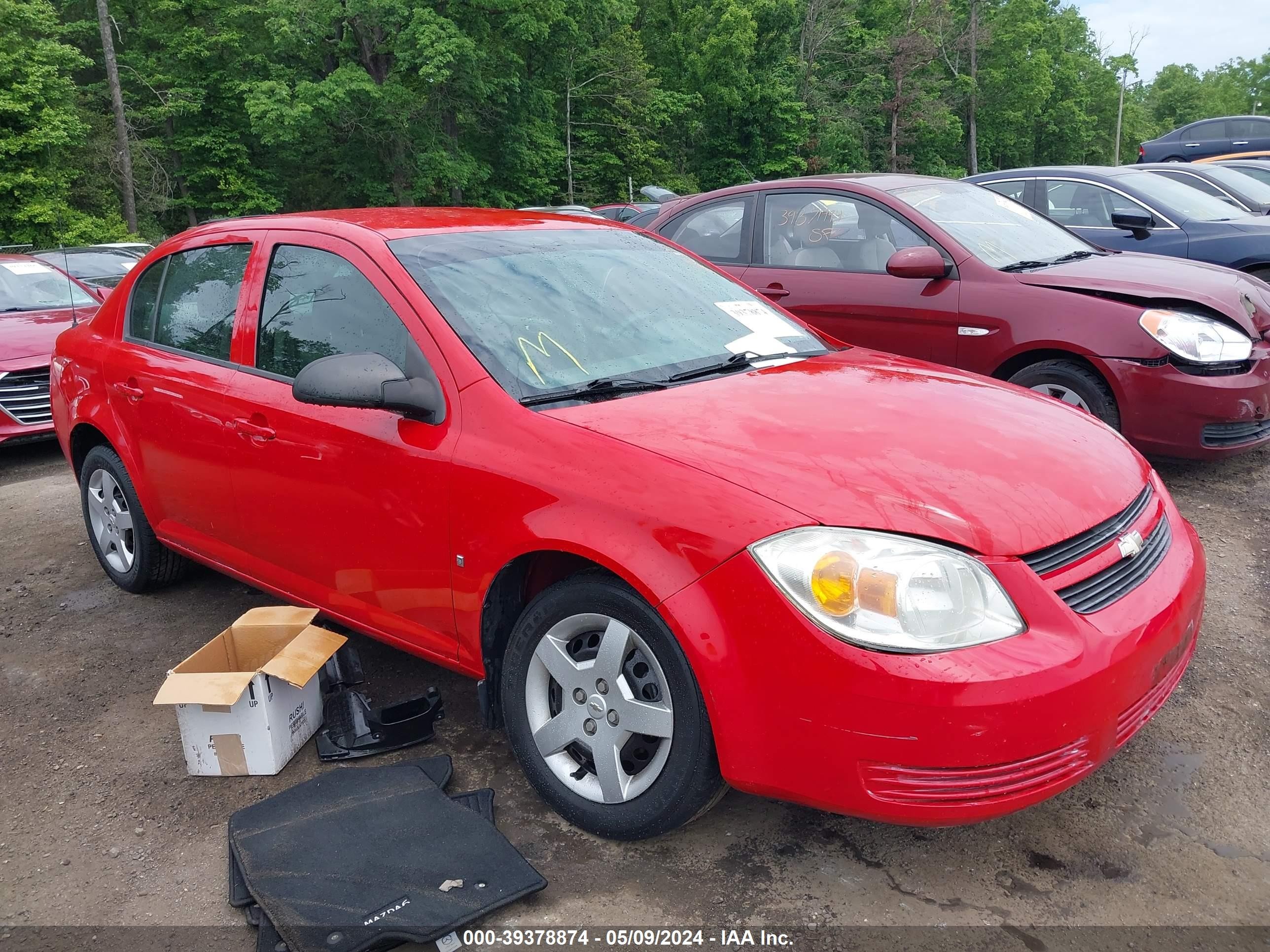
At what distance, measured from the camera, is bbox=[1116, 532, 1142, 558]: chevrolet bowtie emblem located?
8.18 ft

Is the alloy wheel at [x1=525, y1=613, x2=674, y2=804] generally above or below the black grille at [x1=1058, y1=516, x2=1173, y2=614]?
below

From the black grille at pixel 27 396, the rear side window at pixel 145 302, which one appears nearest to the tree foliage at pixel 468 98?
the black grille at pixel 27 396

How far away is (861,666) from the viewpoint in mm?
2113

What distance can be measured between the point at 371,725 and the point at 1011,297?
12.8 ft

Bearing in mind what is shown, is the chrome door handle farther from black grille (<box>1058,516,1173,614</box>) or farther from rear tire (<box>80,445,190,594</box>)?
black grille (<box>1058,516,1173,614</box>)

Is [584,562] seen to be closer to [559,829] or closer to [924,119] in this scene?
[559,829]

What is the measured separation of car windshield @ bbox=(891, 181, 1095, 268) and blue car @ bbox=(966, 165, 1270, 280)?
68.4 inches

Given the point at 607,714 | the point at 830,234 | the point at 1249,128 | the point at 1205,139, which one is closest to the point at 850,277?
the point at 830,234

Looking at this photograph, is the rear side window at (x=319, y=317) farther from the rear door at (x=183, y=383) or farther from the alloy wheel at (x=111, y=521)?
the alloy wheel at (x=111, y=521)

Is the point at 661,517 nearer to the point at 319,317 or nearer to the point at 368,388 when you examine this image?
the point at 368,388

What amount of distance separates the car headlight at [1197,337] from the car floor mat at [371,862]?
13.5ft

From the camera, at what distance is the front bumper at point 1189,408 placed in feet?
16.2

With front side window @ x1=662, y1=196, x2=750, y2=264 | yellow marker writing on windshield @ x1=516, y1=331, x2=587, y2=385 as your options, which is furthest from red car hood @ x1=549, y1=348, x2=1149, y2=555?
front side window @ x1=662, y1=196, x2=750, y2=264

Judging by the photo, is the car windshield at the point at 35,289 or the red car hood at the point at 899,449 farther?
the car windshield at the point at 35,289
